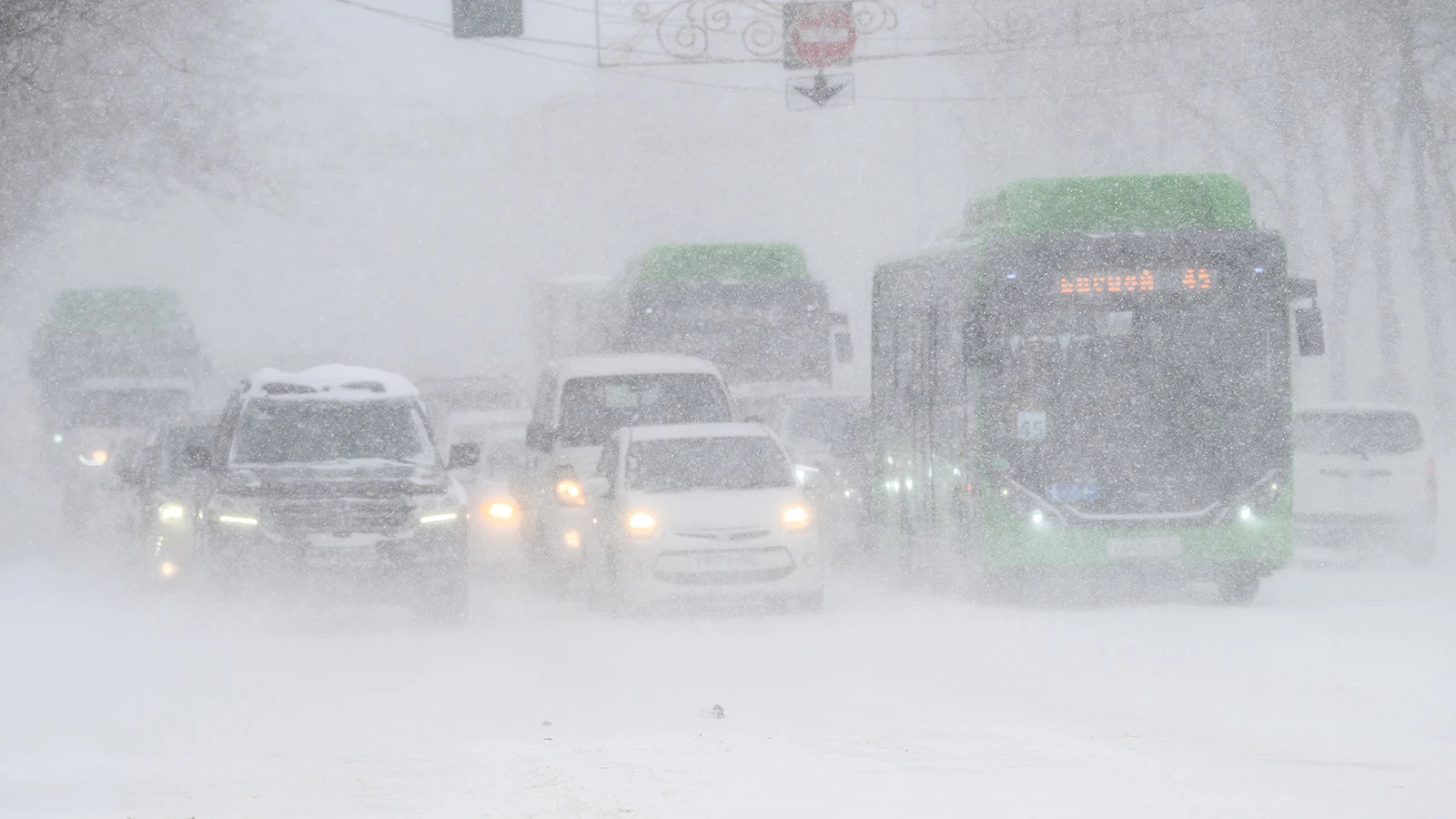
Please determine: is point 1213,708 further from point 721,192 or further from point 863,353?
point 721,192

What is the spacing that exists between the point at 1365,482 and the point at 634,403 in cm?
710

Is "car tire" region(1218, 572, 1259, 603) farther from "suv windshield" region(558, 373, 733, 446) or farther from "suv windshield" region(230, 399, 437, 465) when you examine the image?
"suv windshield" region(230, 399, 437, 465)

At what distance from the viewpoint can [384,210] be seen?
71688mm

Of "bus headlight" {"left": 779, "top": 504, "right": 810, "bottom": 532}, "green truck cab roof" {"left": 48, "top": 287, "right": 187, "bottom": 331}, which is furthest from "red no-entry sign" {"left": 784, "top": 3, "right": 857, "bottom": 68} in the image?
"green truck cab roof" {"left": 48, "top": 287, "right": 187, "bottom": 331}

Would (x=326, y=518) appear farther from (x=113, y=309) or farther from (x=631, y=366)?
(x=113, y=309)

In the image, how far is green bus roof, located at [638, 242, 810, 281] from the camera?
1110 inches

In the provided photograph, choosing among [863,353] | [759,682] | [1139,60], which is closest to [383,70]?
[863,353]

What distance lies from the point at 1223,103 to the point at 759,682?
128ft

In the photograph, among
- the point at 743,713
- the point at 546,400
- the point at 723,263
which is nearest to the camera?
the point at 743,713

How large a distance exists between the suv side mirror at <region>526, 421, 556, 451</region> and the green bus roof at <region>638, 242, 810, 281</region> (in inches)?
283

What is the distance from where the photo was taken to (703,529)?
1709cm

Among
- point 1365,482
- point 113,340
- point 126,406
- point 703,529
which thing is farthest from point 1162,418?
point 113,340

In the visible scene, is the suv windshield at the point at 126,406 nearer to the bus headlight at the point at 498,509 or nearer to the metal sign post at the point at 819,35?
the metal sign post at the point at 819,35

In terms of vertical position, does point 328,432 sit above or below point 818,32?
below
